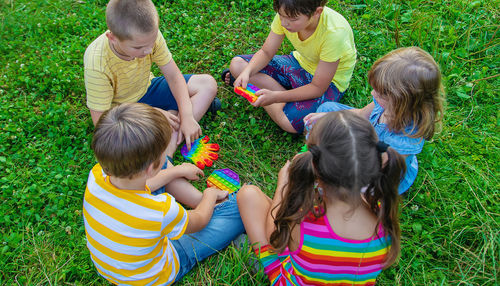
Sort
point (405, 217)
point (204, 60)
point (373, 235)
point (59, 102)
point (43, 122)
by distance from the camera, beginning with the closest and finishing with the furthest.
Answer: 1. point (373, 235)
2. point (405, 217)
3. point (43, 122)
4. point (59, 102)
5. point (204, 60)

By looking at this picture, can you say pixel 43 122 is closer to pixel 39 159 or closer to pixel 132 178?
pixel 39 159

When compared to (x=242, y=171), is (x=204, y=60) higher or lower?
higher

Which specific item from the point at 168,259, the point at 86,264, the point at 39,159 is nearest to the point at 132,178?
the point at 168,259

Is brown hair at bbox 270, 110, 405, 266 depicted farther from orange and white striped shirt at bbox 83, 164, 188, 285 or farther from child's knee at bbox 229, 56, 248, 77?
child's knee at bbox 229, 56, 248, 77

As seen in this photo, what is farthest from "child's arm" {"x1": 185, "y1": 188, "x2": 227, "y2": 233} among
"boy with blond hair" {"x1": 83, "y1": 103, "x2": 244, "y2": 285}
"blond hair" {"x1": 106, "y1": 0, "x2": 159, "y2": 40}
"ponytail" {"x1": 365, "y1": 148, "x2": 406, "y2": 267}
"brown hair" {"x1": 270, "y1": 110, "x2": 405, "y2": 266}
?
"blond hair" {"x1": 106, "y1": 0, "x2": 159, "y2": 40}

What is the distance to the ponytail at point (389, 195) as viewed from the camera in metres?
1.30

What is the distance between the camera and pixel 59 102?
110 inches

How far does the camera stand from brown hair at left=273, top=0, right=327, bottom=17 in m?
2.02

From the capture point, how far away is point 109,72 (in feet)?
7.01

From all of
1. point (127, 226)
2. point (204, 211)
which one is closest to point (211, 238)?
point (204, 211)

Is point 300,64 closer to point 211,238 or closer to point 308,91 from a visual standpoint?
point 308,91

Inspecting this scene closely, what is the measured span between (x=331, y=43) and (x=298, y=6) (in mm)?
358

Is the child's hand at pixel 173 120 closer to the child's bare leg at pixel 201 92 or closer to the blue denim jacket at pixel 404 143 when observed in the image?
the child's bare leg at pixel 201 92

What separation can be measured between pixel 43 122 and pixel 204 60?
1.32 metres
